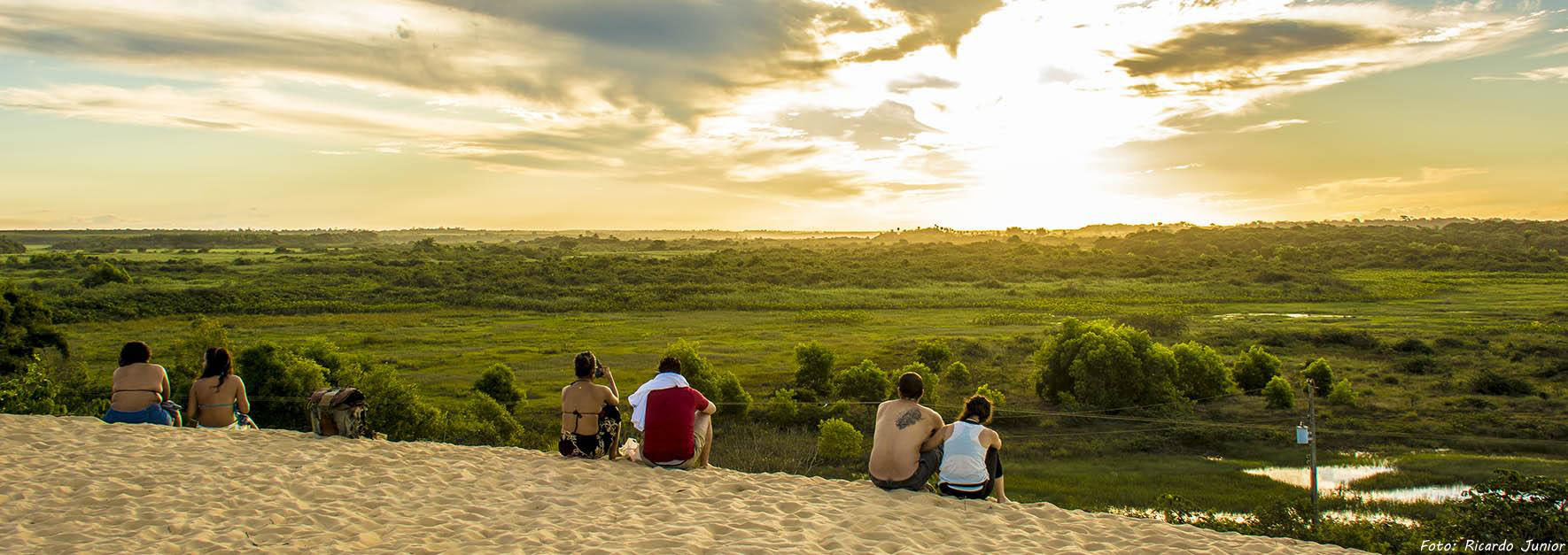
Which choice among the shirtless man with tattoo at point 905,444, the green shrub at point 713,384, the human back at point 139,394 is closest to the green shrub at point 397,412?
the human back at point 139,394

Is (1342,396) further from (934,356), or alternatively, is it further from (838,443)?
(838,443)

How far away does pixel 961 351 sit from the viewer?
42.0 metres

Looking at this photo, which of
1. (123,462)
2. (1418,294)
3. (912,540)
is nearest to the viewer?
(912,540)

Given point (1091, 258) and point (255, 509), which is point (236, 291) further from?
point (1091, 258)

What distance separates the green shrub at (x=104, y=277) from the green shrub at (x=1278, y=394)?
7721cm

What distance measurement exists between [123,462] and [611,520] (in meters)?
5.65

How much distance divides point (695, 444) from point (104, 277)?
7940 cm

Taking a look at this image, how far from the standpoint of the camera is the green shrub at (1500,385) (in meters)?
31.8

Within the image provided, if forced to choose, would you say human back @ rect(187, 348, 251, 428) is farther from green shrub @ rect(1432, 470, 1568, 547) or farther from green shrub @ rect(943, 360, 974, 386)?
green shrub @ rect(943, 360, 974, 386)

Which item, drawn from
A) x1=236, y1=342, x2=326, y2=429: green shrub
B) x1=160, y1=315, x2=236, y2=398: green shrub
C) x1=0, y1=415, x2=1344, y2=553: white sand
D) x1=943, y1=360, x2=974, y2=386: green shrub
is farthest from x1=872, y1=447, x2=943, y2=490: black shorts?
x1=943, y1=360, x2=974, y2=386: green shrub

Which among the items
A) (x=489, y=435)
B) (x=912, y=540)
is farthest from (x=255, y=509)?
(x=489, y=435)

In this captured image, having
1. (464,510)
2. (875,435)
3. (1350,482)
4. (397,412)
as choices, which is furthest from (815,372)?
(464,510)

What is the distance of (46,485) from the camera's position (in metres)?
9.08

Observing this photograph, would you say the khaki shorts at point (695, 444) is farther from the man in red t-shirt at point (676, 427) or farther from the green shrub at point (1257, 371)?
the green shrub at point (1257, 371)
